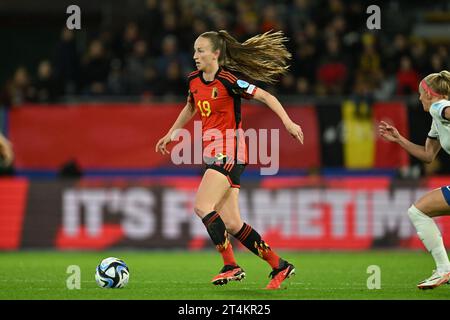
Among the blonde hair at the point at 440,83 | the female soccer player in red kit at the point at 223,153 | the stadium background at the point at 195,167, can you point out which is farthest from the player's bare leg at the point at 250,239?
the stadium background at the point at 195,167

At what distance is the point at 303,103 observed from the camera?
18.0 meters

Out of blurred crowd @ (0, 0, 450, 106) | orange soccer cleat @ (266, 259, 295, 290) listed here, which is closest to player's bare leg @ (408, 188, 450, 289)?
orange soccer cleat @ (266, 259, 295, 290)

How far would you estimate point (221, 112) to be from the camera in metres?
9.44

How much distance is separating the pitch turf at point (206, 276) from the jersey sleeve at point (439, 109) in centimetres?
160

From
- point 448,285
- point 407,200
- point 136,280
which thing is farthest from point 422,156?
point 407,200

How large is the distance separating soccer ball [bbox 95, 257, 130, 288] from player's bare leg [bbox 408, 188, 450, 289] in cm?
280

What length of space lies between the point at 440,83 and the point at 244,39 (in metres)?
9.39

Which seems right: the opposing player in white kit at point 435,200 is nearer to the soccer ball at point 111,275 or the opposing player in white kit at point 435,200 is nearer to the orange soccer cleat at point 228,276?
the orange soccer cleat at point 228,276

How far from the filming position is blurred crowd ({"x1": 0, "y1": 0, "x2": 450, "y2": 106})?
60.0 ft

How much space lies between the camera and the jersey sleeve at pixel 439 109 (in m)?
8.93

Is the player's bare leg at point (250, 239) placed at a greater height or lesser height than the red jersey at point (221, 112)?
lesser

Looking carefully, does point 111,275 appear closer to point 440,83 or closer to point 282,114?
point 282,114

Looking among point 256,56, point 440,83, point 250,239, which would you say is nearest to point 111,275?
point 250,239

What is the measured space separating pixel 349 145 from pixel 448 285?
770 cm
